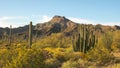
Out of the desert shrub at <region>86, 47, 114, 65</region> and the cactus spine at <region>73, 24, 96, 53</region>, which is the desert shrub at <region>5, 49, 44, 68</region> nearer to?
the desert shrub at <region>86, 47, 114, 65</region>

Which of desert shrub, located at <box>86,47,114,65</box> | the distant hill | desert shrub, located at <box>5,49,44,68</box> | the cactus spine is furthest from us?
the distant hill

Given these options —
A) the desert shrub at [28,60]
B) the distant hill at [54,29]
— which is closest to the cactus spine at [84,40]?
the desert shrub at [28,60]

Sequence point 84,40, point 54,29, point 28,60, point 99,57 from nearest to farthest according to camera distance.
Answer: point 28,60 → point 99,57 → point 84,40 → point 54,29

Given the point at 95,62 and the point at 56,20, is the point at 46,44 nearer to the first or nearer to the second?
the point at 95,62

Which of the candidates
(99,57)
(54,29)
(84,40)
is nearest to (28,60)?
(99,57)

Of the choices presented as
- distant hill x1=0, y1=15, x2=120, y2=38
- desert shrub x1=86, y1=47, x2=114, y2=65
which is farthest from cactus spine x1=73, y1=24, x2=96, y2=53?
distant hill x1=0, y1=15, x2=120, y2=38

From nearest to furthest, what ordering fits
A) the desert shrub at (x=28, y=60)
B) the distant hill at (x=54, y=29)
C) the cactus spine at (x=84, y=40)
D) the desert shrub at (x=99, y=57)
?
the desert shrub at (x=28, y=60), the desert shrub at (x=99, y=57), the cactus spine at (x=84, y=40), the distant hill at (x=54, y=29)

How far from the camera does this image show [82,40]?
3023cm

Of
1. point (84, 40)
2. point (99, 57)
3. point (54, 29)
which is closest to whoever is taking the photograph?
point (99, 57)

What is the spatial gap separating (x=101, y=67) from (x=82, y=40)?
7.70 metres

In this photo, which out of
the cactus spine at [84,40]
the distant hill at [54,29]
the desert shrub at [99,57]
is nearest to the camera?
the desert shrub at [99,57]

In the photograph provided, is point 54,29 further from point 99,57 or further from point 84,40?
point 99,57

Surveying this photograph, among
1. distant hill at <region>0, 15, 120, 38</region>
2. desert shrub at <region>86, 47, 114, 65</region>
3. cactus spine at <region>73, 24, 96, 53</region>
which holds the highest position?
distant hill at <region>0, 15, 120, 38</region>

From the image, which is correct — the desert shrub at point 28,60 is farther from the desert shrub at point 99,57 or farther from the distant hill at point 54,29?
the distant hill at point 54,29
